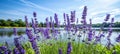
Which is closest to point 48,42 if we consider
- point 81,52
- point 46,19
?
point 46,19

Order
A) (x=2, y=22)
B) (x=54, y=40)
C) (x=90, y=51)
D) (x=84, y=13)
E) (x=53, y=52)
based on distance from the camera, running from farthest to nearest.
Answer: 1. (x=2, y=22)
2. (x=54, y=40)
3. (x=53, y=52)
4. (x=90, y=51)
5. (x=84, y=13)

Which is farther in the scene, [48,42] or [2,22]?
[2,22]

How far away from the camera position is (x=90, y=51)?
4.95 m

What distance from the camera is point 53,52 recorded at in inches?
212

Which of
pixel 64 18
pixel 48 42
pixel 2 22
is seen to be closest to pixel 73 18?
pixel 64 18

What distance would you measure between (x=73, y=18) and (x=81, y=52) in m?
0.94

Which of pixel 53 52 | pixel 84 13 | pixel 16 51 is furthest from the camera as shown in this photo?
pixel 53 52

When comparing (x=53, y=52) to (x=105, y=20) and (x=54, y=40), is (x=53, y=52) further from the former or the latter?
(x=105, y=20)

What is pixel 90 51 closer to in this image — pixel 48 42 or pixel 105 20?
pixel 105 20

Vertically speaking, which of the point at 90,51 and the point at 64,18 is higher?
the point at 64,18

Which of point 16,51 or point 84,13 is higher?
point 84,13

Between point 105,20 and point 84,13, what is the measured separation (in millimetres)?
563

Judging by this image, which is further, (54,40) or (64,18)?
(54,40)

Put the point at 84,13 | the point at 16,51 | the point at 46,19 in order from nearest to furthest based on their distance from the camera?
the point at 16,51 → the point at 84,13 → the point at 46,19
